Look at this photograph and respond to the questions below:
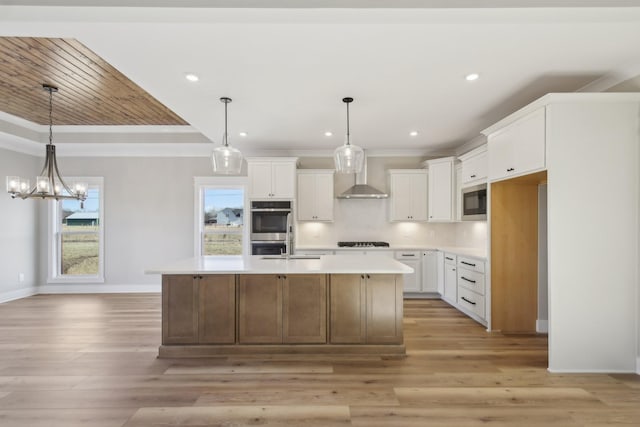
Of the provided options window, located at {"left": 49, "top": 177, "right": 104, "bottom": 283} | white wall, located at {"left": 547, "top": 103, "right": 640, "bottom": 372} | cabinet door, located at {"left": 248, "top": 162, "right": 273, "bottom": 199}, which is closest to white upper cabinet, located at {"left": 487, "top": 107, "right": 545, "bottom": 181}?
white wall, located at {"left": 547, "top": 103, "right": 640, "bottom": 372}

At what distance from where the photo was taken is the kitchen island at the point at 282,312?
10.7 ft

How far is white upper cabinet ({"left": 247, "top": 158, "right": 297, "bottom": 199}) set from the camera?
18.6ft

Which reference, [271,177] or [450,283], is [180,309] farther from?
[450,283]

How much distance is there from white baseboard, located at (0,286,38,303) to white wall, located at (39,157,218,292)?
178 millimetres

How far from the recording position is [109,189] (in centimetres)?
613

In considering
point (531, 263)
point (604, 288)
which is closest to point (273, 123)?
point (531, 263)

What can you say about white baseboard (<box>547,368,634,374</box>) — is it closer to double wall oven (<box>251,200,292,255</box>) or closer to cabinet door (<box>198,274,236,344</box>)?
cabinet door (<box>198,274,236,344</box>)

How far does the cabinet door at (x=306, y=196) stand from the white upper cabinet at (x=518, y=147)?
2.83m

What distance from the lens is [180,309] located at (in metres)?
3.28

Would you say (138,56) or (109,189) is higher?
(138,56)

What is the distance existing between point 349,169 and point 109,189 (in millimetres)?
4886

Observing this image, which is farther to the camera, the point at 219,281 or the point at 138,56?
the point at 219,281

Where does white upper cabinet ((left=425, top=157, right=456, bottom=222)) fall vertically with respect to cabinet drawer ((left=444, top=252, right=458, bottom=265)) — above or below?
above

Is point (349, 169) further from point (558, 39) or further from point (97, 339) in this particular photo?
point (97, 339)
